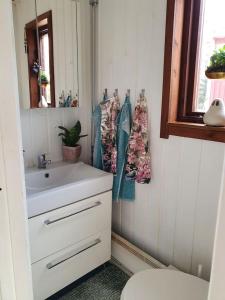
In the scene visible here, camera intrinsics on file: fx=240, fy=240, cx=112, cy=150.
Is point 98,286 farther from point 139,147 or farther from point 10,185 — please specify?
point 10,185

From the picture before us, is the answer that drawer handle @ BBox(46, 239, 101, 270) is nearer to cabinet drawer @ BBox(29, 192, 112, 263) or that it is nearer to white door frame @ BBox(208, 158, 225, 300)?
cabinet drawer @ BBox(29, 192, 112, 263)

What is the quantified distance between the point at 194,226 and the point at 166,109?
0.71 meters

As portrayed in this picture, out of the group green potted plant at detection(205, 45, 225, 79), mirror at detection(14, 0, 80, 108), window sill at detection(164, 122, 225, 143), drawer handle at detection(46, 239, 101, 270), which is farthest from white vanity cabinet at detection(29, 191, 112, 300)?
green potted plant at detection(205, 45, 225, 79)

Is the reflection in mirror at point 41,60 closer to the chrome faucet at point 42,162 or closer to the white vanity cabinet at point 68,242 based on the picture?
the chrome faucet at point 42,162

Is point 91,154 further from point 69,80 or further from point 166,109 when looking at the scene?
point 166,109

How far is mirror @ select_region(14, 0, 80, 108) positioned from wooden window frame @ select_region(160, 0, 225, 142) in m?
0.73

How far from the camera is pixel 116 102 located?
66.4 inches

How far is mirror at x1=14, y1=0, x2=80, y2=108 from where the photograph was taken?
1.52 metres

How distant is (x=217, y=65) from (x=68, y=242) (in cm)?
131

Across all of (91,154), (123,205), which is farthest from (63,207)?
(91,154)

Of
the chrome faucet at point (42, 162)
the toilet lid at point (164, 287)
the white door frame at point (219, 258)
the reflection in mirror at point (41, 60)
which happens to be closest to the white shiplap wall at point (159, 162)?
the toilet lid at point (164, 287)

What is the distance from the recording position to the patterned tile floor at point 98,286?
1.60m

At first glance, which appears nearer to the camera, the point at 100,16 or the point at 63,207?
the point at 63,207

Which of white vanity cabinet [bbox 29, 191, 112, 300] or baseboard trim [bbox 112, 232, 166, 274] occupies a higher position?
white vanity cabinet [bbox 29, 191, 112, 300]
